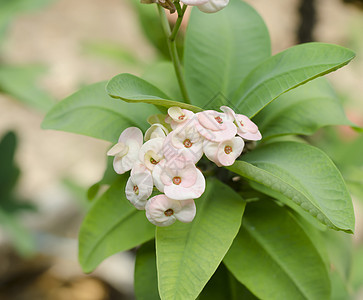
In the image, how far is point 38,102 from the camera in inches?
51.1

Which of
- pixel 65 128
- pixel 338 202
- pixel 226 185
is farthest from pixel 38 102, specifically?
pixel 338 202

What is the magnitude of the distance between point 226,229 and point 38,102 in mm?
813

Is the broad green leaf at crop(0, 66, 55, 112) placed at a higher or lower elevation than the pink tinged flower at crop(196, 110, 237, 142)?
lower

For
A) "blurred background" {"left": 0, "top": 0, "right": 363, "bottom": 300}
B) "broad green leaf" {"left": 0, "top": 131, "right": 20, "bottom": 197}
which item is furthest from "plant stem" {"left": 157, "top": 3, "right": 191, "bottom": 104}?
"broad green leaf" {"left": 0, "top": 131, "right": 20, "bottom": 197}

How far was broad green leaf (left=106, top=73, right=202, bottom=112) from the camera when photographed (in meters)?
0.58

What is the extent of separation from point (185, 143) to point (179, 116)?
1.5 inches

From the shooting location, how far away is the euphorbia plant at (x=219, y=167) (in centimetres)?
59

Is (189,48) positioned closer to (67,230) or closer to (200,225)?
(200,225)

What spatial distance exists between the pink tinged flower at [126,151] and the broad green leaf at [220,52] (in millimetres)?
174

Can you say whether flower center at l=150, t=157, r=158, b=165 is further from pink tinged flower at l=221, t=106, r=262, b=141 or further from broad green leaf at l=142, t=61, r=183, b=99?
broad green leaf at l=142, t=61, r=183, b=99

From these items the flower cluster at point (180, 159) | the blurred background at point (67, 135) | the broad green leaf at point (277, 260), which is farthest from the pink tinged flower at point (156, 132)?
the blurred background at point (67, 135)

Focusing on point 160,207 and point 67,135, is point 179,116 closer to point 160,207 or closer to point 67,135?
point 160,207

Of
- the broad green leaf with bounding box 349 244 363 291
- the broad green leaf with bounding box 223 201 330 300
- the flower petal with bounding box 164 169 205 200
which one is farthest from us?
the broad green leaf with bounding box 349 244 363 291

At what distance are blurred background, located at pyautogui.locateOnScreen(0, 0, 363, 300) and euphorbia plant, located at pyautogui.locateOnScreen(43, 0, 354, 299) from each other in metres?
0.26
